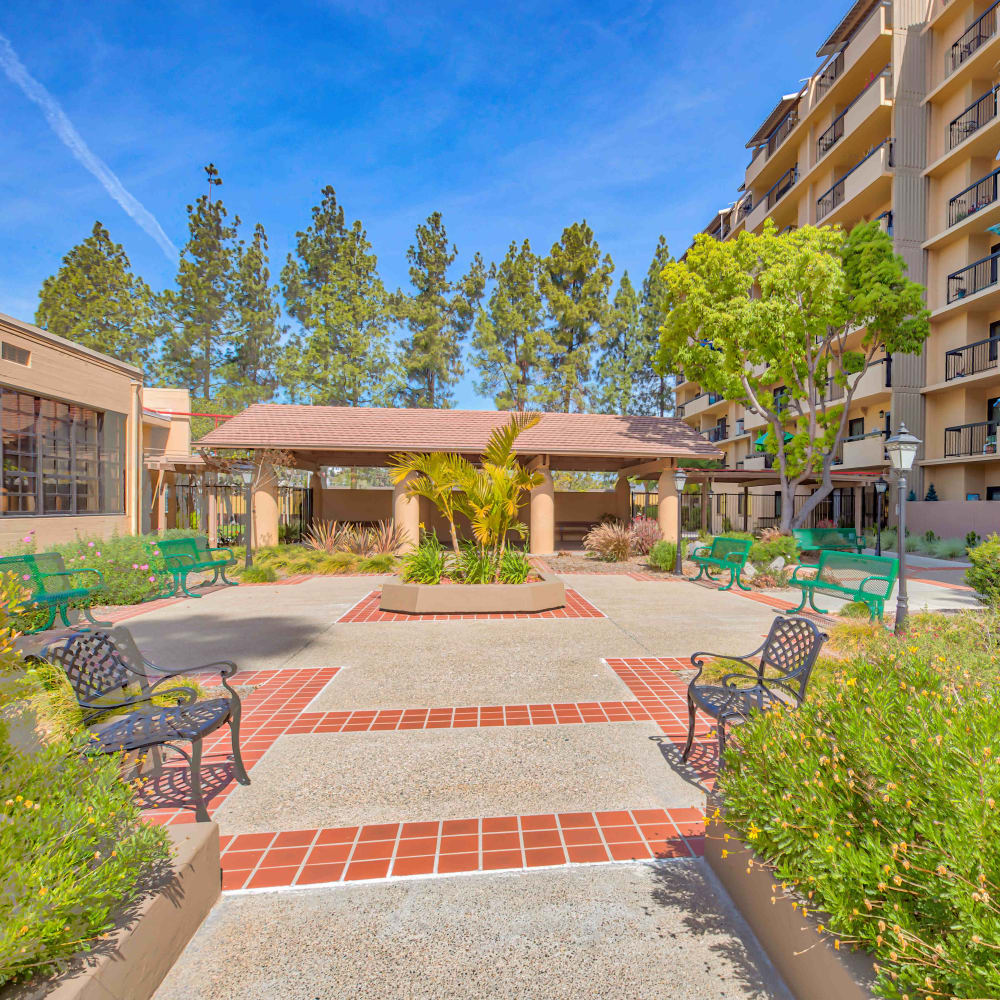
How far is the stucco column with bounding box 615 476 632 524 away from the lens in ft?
72.6

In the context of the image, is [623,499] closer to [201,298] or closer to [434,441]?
[434,441]

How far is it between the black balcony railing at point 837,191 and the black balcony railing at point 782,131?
5602 millimetres

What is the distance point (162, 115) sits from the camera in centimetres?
1264

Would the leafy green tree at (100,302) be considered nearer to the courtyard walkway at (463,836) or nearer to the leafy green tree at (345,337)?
the leafy green tree at (345,337)

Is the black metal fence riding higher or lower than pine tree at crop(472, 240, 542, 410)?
lower

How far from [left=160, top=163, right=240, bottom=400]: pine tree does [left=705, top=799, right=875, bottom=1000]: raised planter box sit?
38.6m

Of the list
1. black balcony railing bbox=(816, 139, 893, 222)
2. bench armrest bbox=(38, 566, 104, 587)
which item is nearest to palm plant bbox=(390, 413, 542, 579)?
bench armrest bbox=(38, 566, 104, 587)

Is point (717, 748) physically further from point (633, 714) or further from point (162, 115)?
point (162, 115)

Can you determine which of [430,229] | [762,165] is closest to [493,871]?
[430,229]

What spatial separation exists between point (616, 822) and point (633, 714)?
167cm

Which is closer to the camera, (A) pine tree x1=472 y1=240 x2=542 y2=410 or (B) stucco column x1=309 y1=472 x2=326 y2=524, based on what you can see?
(B) stucco column x1=309 y1=472 x2=326 y2=524

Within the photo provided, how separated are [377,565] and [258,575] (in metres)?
2.96

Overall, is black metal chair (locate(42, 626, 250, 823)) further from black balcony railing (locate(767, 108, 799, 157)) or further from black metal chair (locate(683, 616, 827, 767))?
black balcony railing (locate(767, 108, 799, 157))

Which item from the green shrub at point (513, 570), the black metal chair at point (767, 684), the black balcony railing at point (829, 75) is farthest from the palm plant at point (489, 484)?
the black balcony railing at point (829, 75)
